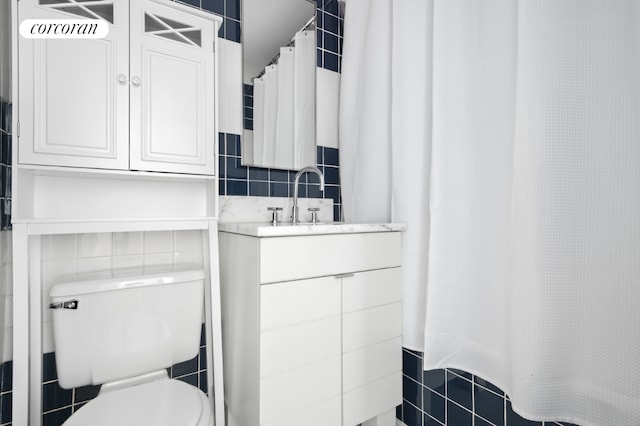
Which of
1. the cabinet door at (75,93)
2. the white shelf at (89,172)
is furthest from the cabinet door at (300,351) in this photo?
the cabinet door at (75,93)

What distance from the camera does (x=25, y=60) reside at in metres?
0.91

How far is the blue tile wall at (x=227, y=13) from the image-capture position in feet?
4.54

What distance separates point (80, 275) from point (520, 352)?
1.47 metres

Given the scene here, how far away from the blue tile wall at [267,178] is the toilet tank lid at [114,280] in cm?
42

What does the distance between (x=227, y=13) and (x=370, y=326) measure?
1518 millimetres

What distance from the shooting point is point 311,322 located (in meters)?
1.04

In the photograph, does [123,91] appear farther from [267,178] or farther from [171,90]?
[267,178]

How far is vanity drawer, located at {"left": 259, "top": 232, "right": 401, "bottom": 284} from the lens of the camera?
0.97 m

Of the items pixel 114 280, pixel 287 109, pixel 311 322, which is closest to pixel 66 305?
pixel 114 280

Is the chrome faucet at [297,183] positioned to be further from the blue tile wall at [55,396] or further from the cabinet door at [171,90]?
the blue tile wall at [55,396]

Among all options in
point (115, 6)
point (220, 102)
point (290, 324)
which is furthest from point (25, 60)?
point (290, 324)

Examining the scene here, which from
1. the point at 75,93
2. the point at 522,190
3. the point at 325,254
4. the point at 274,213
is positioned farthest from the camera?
the point at 274,213

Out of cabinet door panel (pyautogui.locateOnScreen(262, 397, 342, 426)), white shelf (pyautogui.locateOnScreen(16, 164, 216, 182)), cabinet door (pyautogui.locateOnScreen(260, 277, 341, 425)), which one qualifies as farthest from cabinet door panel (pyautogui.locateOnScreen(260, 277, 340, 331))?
white shelf (pyautogui.locateOnScreen(16, 164, 216, 182))

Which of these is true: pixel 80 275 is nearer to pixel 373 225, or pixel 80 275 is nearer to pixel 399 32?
pixel 373 225
